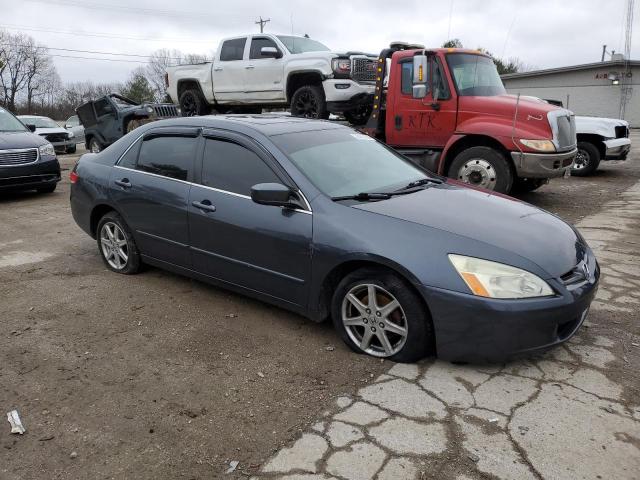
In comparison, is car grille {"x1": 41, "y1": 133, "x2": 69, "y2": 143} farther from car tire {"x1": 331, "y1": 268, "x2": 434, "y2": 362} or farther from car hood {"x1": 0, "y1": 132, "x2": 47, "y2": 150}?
car tire {"x1": 331, "y1": 268, "x2": 434, "y2": 362}

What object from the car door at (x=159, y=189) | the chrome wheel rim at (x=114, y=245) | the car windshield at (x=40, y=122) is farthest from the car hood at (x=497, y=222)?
the car windshield at (x=40, y=122)

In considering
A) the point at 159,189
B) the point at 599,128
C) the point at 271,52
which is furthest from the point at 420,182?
the point at 599,128

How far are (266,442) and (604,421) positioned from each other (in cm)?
172

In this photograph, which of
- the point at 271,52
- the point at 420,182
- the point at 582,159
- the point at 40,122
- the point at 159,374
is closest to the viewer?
the point at 159,374

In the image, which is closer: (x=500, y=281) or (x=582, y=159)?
(x=500, y=281)

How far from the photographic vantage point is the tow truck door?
8.07m

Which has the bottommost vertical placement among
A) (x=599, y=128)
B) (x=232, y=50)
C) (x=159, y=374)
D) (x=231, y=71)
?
(x=159, y=374)

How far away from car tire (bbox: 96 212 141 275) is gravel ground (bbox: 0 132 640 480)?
13cm

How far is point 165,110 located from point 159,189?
1039 cm

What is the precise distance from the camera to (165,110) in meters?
14.0

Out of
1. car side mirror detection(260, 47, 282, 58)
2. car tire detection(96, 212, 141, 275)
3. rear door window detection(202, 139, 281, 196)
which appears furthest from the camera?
car side mirror detection(260, 47, 282, 58)

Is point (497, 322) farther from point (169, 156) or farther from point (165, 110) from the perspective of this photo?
point (165, 110)

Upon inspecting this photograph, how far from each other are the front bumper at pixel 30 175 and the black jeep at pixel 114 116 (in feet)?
13.3

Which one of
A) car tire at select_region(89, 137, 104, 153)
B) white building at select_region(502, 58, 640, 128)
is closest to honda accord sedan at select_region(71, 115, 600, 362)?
car tire at select_region(89, 137, 104, 153)
